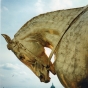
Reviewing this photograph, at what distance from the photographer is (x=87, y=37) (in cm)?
479

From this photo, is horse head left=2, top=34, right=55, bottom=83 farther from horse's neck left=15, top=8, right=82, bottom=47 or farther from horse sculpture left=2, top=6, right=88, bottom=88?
horse's neck left=15, top=8, right=82, bottom=47

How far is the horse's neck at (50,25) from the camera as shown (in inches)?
217

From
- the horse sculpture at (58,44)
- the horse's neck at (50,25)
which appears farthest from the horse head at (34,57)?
the horse's neck at (50,25)

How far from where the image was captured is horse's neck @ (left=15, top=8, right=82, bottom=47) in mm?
5508

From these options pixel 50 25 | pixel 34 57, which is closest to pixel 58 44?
pixel 50 25

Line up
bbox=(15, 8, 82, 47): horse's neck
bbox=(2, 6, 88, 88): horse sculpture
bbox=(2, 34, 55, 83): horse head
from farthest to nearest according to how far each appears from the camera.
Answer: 1. bbox=(2, 34, 55, 83): horse head
2. bbox=(15, 8, 82, 47): horse's neck
3. bbox=(2, 6, 88, 88): horse sculpture

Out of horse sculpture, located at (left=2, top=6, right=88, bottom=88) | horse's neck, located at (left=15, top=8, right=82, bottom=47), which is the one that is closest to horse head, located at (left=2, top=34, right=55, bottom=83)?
horse sculpture, located at (left=2, top=6, right=88, bottom=88)

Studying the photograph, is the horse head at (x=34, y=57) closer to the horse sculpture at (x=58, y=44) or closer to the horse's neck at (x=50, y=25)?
the horse sculpture at (x=58, y=44)

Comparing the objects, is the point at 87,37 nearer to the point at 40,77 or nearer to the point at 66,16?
the point at 66,16

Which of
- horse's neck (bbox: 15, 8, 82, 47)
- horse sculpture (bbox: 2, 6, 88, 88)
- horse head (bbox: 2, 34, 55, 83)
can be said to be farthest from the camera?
horse head (bbox: 2, 34, 55, 83)

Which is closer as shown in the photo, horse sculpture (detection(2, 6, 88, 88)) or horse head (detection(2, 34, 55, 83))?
horse sculpture (detection(2, 6, 88, 88))

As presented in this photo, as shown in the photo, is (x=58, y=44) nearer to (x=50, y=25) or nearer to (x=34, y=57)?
(x=50, y=25)

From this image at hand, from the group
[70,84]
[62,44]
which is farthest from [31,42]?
[70,84]

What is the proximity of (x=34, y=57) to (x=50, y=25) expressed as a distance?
66cm
